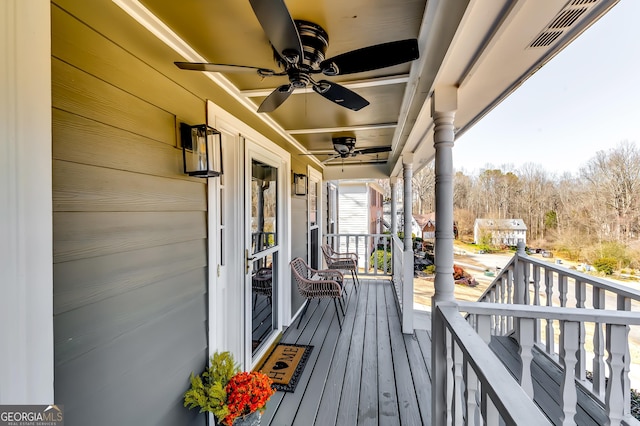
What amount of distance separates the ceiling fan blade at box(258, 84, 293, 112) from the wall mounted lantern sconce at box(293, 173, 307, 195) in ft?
7.03

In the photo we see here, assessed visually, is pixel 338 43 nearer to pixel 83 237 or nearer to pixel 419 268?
pixel 83 237

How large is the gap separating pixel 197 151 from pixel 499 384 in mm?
1790

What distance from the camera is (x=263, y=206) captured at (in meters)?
2.95

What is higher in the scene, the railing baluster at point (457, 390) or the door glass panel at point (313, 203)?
the door glass panel at point (313, 203)

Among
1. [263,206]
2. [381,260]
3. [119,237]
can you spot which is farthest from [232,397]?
[381,260]

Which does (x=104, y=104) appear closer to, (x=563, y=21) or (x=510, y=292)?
(x=563, y=21)

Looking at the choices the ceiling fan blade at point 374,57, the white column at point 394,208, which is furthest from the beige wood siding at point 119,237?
the white column at point 394,208

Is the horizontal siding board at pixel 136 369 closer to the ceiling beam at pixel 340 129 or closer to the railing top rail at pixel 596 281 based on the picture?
the ceiling beam at pixel 340 129

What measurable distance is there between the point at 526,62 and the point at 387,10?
29.7 inches

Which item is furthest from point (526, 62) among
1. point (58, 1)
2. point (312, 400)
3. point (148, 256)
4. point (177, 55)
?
point (312, 400)

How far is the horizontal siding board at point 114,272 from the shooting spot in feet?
3.20

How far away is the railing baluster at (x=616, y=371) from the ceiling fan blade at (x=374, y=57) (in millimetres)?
1795

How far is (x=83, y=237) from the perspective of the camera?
1036 mm

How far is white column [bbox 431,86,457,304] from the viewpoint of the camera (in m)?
1.71
